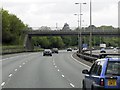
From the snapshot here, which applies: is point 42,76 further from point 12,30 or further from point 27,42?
point 12,30

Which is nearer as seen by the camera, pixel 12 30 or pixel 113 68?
pixel 113 68

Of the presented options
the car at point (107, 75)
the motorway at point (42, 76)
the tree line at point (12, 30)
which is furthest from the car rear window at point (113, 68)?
the tree line at point (12, 30)

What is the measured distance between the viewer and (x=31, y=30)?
13150cm

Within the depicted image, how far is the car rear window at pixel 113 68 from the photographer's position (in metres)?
13.6

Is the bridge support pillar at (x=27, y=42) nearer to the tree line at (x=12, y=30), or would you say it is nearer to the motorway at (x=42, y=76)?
the tree line at (x=12, y=30)

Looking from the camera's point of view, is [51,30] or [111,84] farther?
[51,30]

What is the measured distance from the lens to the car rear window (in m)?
13.6

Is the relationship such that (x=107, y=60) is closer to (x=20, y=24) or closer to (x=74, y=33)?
(x=74, y=33)

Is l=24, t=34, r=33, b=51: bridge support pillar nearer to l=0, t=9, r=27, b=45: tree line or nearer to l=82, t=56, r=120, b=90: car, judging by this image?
l=0, t=9, r=27, b=45: tree line

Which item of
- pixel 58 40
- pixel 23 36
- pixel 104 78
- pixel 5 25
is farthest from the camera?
pixel 58 40

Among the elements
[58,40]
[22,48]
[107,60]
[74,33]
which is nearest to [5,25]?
[22,48]

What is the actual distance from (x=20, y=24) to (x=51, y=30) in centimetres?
1473

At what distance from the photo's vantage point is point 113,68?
13711 millimetres

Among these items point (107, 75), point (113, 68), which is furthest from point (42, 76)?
point (107, 75)
